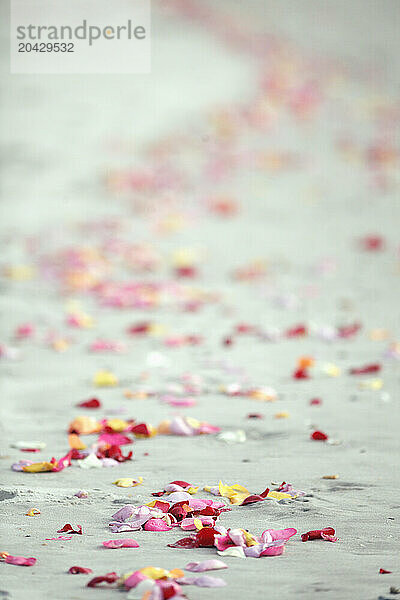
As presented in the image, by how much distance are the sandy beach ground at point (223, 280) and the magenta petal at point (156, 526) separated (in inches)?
1.2

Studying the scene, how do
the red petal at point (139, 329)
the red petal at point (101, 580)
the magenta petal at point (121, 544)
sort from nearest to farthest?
the red petal at point (101, 580) < the magenta petal at point (121, 544) < the red petal at point (139, 329)

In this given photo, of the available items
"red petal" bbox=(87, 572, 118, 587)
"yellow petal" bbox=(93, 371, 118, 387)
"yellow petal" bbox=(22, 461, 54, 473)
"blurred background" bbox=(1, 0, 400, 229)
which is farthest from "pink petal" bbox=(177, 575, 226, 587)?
"blurred background" bbox=(1, 0, 400, 229)

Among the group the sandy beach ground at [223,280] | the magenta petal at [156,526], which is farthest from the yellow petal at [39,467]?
the magenta petal at [156,526]

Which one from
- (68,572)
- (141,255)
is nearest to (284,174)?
(141,255)

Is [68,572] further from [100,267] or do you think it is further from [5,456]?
[100,267]

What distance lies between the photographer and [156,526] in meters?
2.19

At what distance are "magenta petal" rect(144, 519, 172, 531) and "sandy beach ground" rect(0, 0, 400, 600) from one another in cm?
3

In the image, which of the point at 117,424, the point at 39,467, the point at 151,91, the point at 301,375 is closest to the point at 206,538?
the point at 39,467

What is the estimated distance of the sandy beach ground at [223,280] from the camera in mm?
2230

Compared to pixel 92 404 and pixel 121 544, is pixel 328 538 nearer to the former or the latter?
pixel 121 544

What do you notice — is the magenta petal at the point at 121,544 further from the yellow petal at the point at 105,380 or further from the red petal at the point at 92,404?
the yellow petal at the point at 105,380

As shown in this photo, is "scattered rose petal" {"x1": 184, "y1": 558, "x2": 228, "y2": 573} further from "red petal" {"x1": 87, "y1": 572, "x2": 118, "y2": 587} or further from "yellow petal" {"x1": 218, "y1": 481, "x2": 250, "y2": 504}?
"yellow petal" {"x1": 218, "y1": 481, "x2": 250, "y2": 504}

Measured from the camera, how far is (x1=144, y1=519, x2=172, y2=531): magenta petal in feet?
7.18

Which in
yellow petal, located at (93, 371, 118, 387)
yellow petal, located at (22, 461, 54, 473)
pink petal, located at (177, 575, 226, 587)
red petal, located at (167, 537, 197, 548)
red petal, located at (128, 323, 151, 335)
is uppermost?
red petal, located at (128, 323, 151, 335)
